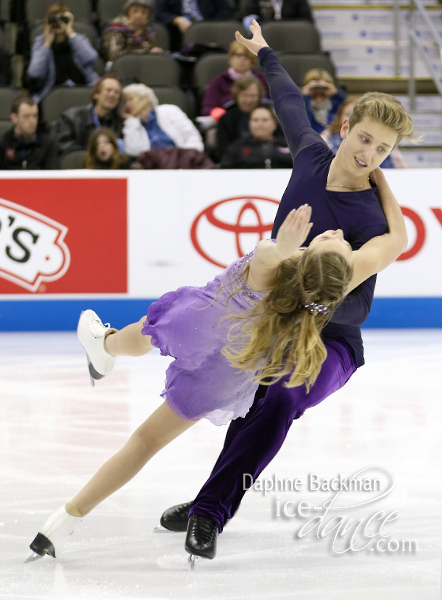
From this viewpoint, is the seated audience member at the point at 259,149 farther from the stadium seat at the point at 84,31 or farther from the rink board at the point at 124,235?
the stadium seat at the point at 84,31

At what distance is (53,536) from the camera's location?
2383mm

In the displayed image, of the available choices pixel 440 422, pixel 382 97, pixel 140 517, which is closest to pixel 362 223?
pixel 382 97

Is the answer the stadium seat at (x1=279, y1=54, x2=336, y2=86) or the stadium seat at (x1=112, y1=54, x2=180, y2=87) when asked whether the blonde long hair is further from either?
the stadium seat at (x1=279, y1=54, x2=336, y2=86)

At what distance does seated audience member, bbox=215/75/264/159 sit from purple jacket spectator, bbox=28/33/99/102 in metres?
1.39

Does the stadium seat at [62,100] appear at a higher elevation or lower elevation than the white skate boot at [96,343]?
lower

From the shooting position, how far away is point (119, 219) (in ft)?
19.1

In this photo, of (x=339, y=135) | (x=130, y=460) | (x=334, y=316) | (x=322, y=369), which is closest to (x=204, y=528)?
(x=130, y=460)

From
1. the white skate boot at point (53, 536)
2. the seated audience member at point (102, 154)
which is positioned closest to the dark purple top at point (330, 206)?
the white skate boot at point (53, 536)

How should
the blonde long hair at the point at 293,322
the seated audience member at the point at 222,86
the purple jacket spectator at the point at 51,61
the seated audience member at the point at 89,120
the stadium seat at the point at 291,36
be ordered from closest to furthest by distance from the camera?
the blonde long hair at the point at 293,322
the seated audience member at the point at 89,120
the seated audience member at the point at 222,86
the purple jacket spectator at the point at 51,61
the stadium seat at the point at 291,36

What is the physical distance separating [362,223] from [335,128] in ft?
12.4

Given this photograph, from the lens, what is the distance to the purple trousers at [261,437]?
7.79ft

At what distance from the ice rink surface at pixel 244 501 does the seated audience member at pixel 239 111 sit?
2.44 metres

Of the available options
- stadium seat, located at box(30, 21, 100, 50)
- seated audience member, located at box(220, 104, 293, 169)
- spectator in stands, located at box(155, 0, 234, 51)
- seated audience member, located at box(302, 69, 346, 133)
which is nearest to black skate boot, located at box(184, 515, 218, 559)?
seated audience member, located at box(220, 104, 293, 169)

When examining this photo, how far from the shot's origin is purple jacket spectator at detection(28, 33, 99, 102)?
7.13 meters
